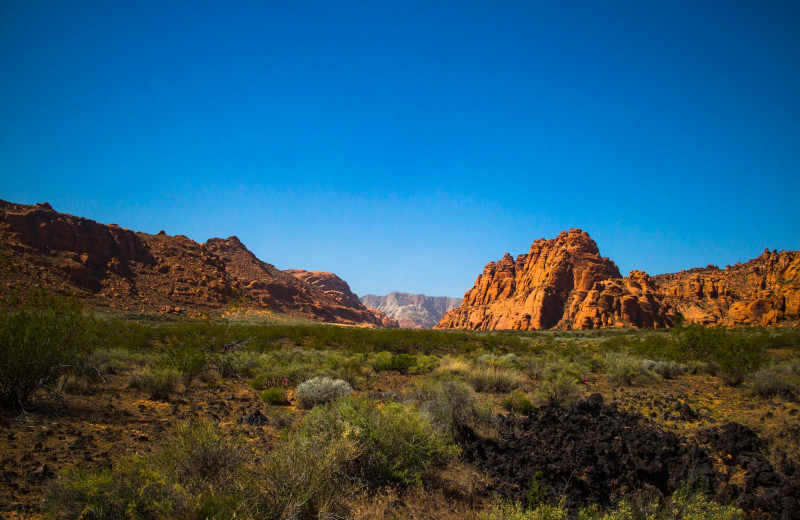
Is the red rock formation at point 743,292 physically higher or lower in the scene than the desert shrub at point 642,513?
higher

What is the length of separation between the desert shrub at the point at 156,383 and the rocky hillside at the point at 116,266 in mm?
33802

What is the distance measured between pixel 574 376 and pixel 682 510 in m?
10.6

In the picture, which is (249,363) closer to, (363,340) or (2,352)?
(2,352)

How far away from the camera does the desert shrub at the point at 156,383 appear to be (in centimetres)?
976

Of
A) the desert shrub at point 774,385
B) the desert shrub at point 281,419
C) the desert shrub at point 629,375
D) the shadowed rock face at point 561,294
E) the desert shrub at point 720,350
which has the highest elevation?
the shadowed rock face at point 561,294

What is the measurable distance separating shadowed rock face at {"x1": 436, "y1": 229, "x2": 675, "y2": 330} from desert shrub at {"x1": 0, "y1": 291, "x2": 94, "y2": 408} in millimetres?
77266

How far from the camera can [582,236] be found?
344 ft

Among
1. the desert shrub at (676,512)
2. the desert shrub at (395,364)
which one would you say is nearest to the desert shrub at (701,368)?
the desert shrub at (395,364)

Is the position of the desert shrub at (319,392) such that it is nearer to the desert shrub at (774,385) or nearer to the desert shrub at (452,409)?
the desert shrub at (452,409)

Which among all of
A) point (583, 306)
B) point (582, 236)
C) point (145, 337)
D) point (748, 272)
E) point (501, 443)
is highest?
point (582, 236)

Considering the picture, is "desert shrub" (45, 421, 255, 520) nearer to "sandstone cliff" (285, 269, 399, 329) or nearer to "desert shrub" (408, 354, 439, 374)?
"desert shrub" (408, 354, 439, 374)

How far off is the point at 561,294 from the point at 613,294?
1249 cm

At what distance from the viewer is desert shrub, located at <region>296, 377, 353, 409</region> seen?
9.54 meters

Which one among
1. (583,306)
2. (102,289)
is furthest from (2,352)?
(583,306)
